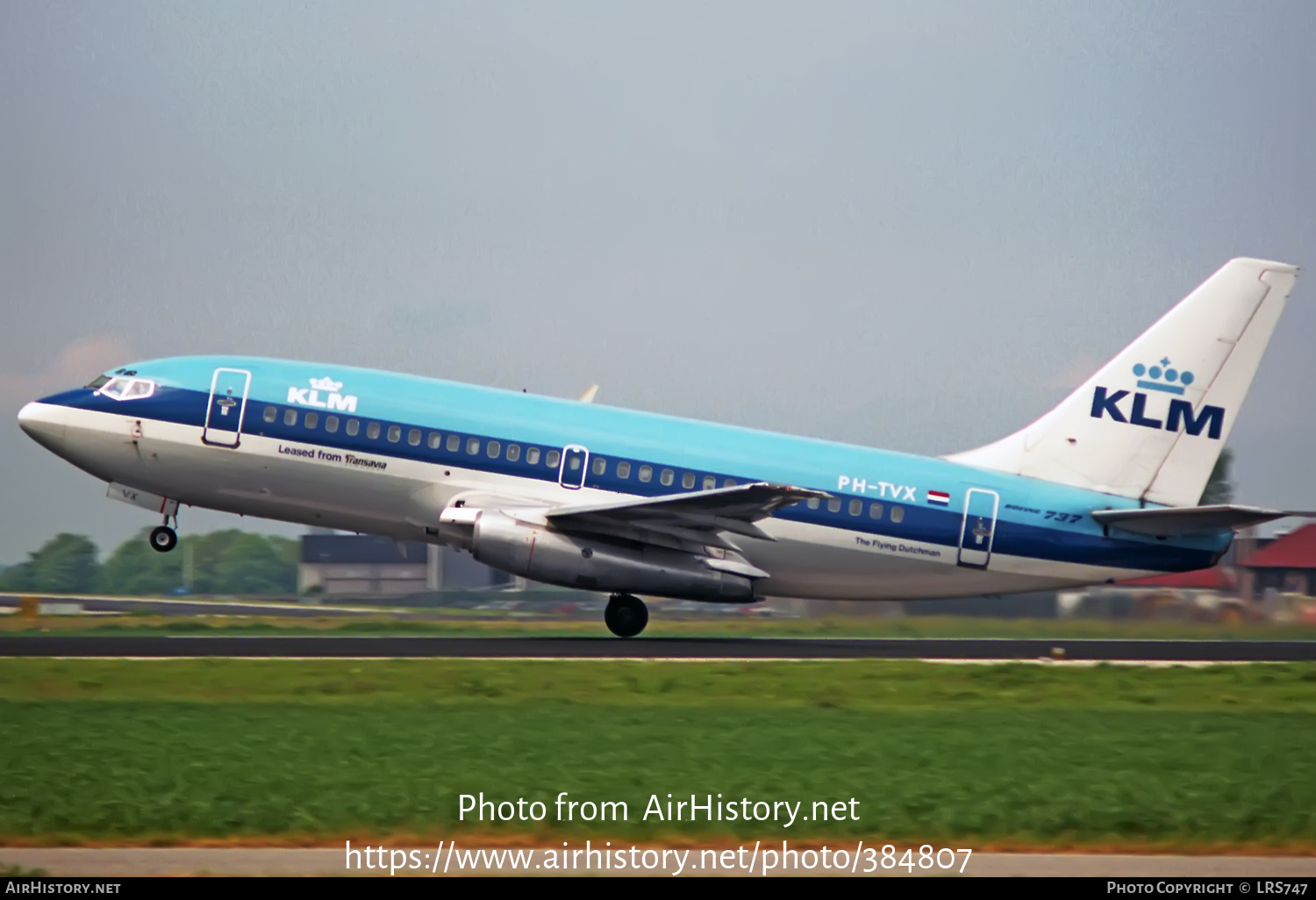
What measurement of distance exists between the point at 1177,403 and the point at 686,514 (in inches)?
395

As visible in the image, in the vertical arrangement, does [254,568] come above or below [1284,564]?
below

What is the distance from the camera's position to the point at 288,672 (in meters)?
20.7

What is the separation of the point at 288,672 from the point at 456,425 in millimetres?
8030

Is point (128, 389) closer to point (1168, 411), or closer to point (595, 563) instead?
point (595, 563)

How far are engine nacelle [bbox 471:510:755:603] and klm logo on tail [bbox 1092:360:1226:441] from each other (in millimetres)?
7961

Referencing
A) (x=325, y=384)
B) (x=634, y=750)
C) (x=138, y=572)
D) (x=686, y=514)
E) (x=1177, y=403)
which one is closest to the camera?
(x=634, y=750)

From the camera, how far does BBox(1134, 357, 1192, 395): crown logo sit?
29656mm

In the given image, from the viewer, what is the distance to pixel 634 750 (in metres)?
15.0

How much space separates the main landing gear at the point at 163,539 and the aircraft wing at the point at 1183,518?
17.2m

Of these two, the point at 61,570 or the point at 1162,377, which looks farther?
the point at 61,570

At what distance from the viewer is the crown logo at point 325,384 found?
90.8ft

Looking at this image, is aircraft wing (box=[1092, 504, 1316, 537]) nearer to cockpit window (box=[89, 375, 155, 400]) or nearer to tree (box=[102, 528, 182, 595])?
cockpit window (box=[89, 375, 155, 400])

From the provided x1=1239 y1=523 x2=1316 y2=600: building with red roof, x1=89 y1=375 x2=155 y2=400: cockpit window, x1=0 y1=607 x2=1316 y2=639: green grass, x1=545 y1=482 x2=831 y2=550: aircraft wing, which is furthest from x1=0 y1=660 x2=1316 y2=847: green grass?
x1=1239 y1=523 x2=1316 y2=600: building with red roof

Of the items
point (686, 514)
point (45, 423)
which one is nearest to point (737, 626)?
point (686, 514)
